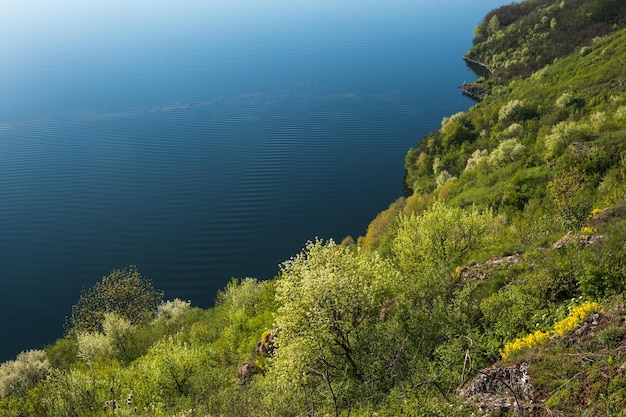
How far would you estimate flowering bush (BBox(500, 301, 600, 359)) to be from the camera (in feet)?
51.7

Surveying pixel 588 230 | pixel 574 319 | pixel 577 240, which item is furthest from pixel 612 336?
pixel 588 230

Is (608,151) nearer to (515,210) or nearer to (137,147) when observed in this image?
(515,210)

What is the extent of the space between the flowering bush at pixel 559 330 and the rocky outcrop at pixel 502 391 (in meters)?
1.72

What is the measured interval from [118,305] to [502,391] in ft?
238

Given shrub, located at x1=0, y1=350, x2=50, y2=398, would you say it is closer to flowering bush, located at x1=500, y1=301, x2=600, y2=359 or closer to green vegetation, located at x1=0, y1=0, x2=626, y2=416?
green vegetation, located at x1=0, y1=0, x2=626, y2=416

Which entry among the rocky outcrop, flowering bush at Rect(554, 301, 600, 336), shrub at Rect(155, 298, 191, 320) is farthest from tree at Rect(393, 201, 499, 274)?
shrub at Rect(155, 298, 191, 320)

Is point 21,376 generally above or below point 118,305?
below

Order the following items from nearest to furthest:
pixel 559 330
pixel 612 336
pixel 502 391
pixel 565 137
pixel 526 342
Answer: pixel 612 336 < pixel 502 391 < pixel 559 330 < pixel 526 342 < pixel 565 137

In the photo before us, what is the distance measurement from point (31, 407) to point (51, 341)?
4545cm

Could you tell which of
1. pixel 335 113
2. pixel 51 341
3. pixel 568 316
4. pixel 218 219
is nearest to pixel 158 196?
pixel 218 219

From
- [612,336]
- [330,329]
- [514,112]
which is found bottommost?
[330,329]

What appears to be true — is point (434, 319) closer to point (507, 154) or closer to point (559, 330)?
point (559, 330)

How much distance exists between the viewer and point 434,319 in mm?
21484

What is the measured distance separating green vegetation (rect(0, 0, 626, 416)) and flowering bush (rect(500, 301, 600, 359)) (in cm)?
7
